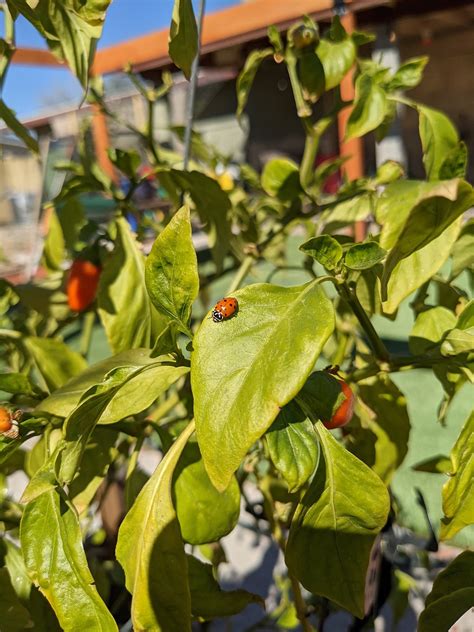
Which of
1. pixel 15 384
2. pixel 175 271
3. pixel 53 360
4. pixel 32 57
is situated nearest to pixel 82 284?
pixel 53 360

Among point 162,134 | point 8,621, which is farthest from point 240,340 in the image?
point 162,134

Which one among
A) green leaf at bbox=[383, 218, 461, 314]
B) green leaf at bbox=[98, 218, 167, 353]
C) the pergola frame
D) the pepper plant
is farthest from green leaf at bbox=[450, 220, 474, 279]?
the pergola frame

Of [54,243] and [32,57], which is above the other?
[32,57]

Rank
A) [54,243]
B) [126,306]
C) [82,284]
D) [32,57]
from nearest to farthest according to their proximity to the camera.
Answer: [126,306]
[82,284]
[54,243]
[32,57]

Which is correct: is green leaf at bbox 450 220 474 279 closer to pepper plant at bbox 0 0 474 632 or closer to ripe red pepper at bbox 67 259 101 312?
pepper plant at bbox 0 0 474 632

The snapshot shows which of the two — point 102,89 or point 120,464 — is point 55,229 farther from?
point 120,464

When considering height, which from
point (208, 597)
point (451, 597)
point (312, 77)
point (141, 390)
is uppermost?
point (312, 77)

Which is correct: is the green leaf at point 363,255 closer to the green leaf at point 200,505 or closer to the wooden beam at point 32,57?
the green leaf at point 200,505

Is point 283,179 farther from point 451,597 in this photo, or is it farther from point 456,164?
point 451,597
